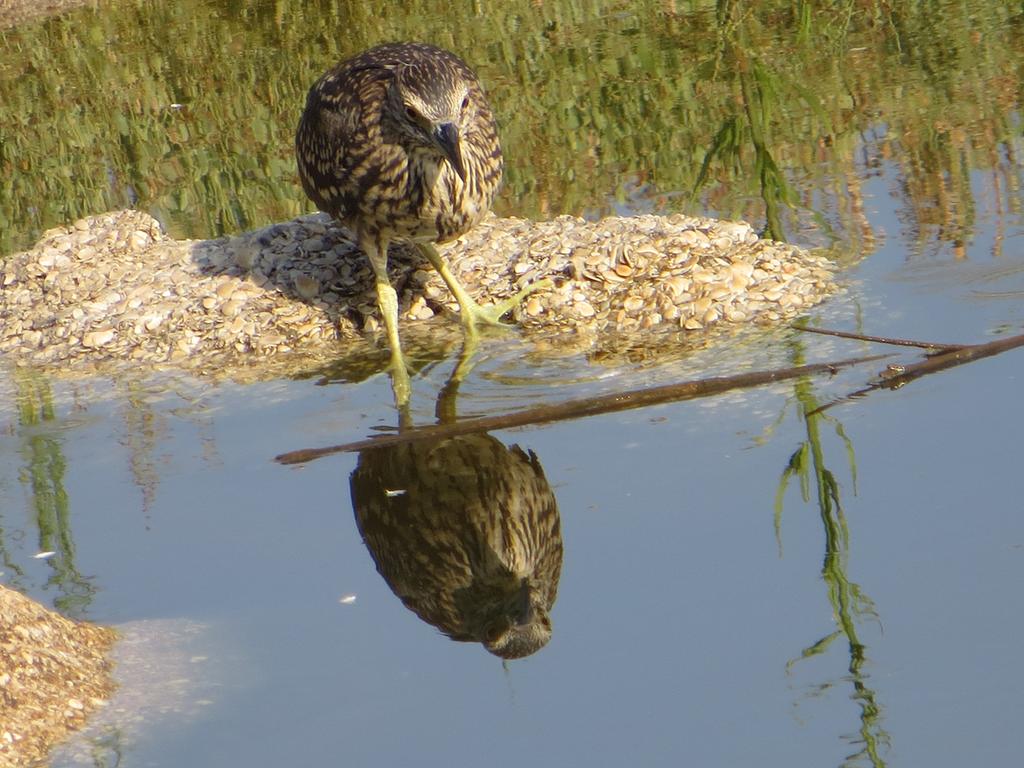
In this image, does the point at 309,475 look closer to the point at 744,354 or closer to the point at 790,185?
the point at 744,354

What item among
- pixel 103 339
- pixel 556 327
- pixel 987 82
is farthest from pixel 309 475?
pixel 987 82

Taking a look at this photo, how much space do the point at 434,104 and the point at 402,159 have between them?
338 millimetres

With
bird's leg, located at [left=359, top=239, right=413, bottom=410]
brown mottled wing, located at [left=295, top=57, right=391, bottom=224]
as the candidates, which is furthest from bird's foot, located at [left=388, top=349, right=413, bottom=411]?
brown mottled wing, located at [left=295, top=57, right=391, bottom=224]

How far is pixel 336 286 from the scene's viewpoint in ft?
20.5

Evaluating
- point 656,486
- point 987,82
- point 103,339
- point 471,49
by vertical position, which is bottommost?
point 656,486

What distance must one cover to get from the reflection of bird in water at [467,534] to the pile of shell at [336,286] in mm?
1150

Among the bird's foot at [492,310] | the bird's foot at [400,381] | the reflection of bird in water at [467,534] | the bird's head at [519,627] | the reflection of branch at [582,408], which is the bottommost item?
the bird's head at [519,627]

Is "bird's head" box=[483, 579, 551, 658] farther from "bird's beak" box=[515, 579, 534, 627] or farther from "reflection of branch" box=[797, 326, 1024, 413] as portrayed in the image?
"reflection of branch" box=[797, 326, 1024, 413]

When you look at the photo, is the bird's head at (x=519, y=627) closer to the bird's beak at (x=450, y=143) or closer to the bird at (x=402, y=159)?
the bird at (x=402, y=159)

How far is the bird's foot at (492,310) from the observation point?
19.3ft

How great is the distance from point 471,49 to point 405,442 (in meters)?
5.18

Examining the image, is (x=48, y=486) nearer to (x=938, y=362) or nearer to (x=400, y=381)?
(x=400, y=381)

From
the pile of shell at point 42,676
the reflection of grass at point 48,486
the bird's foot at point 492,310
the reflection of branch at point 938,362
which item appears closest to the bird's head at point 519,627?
the pile of shell at point 42,676

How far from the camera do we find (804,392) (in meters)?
4.82
